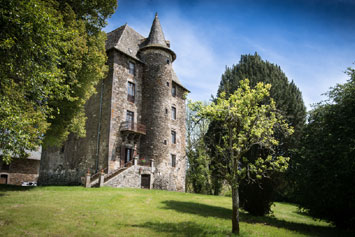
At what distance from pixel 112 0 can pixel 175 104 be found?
14.7 m

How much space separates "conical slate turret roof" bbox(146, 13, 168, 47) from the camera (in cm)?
2743

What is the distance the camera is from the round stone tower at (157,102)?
83.2 feet

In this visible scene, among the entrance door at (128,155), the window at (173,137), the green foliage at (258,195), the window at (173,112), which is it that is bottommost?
the green foliage at (258,195)

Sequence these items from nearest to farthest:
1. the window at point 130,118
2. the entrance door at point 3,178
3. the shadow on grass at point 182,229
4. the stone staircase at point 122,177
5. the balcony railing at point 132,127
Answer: the shadow on grass at point 182,229
the stone staircase at point 122,177
the balcony railing at point 132,127
the window at point 130,118
the entrance door at point 3,178

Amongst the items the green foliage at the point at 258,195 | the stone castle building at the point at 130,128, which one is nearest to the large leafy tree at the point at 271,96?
the green foliage at the point at 258,195

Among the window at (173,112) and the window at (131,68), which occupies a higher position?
the window at (131,68)

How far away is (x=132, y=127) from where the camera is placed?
24.5m

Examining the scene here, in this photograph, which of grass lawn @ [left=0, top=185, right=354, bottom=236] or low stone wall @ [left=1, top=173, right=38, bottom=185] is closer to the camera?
grass lawn @ [left=0, top=185, right=354, bottom=236]

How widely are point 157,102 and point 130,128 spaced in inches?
163

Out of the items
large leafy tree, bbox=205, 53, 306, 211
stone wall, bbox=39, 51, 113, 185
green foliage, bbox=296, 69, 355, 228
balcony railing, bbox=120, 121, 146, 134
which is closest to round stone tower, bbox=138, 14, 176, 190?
balcony railing, bbox=120, 121, 146, 134

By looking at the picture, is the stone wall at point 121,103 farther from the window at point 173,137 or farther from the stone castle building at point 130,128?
the window at point 173,137

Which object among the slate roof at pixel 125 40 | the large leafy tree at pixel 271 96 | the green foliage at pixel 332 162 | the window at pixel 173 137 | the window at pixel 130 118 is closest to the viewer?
the green foliage at pixel 332 162

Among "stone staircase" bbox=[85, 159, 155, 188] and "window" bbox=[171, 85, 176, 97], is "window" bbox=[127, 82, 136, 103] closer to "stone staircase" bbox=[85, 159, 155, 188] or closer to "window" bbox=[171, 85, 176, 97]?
"window" bbox=[171, 85, 176, 97]

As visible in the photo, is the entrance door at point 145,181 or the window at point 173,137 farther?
the window at point 173,137
